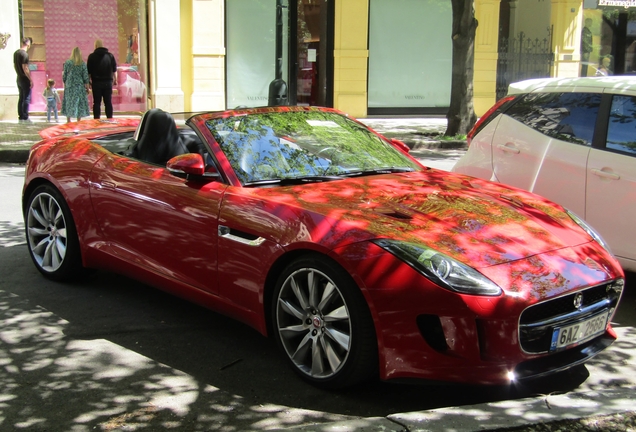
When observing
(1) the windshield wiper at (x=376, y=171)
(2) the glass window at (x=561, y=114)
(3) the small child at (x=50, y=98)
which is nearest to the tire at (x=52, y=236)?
(1) the windshield wiper at (x=376, y=171)

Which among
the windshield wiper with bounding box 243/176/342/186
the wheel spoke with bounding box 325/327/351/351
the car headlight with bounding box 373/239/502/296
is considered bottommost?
the wheel spoke with bounding box 325/327/351/351

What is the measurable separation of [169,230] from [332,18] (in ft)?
61.5

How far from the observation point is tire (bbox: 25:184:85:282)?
5.94m

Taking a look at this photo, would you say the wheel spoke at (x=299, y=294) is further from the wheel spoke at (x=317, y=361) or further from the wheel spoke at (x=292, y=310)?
the wheel spoke at (x=317, y=361)

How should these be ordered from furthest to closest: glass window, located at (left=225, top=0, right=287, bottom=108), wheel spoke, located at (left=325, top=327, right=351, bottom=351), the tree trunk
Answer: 1. glass window, located at (left=225, top=0, right=287, bottom=108)
2. the tree trunk
3. wheel spoke, located at (left=325, top=327, right=351, bottom=351)

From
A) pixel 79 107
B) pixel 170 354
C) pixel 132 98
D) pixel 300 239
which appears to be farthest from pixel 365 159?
pixel 132 98

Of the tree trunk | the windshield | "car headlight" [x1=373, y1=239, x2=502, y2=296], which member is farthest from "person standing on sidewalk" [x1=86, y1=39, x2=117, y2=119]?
Answer: "car headlight" [x1=373, y1=239, x2=502, y2=296]

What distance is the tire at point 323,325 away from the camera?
3908mm

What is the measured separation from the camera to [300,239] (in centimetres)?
415

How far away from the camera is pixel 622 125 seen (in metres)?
5.97

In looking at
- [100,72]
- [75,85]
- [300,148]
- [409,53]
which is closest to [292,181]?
[300,148]

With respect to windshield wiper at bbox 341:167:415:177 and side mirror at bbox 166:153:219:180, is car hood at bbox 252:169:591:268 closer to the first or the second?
windshield wiper at bbox 341:167:415:177

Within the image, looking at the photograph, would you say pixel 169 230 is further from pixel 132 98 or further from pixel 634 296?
pixel 132 98

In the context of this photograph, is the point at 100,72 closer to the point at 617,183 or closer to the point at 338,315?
the point at 617,183
